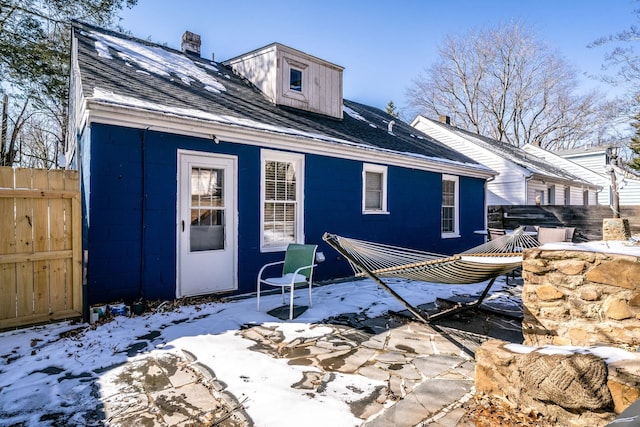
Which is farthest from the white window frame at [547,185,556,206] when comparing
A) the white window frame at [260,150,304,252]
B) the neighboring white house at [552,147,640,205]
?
the white window frame at [260,150,304,252]

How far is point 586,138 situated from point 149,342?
2868cm

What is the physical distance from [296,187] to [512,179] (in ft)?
32.7

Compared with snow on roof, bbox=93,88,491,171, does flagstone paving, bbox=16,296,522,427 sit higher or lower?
lower

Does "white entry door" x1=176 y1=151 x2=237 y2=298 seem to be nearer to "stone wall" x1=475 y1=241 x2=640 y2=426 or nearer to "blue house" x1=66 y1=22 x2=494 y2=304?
"blue house" x1=66 y1=22 x2=494 y2=304

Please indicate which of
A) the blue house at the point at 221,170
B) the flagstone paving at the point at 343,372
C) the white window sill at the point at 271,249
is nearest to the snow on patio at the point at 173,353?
the flagstone paving at the point at 343,372

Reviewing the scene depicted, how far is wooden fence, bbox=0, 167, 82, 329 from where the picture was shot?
151 inches

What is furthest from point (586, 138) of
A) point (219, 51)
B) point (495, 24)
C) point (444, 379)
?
point (444, 379)

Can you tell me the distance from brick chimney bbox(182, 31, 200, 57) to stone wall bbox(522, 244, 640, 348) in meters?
8.86

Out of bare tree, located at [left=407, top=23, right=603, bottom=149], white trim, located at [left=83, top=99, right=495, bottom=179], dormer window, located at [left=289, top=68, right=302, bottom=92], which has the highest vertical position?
bare tree, located at [left=407, top=23, right=603, bottom=149]

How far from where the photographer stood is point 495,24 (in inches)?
888

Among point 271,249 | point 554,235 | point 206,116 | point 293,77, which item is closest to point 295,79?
point 293,77

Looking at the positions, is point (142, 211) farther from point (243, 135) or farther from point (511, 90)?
point (511, 90)

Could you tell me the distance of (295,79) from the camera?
7891 mm

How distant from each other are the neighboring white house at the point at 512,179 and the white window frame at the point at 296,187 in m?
8.92
